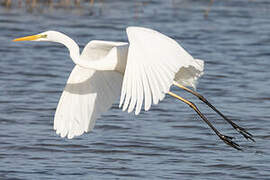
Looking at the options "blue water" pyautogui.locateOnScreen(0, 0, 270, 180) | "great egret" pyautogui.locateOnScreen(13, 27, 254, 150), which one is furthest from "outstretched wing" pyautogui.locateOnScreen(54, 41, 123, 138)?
"blue water" pyautogui.locateOnScreen(0, 0, 270, 180)

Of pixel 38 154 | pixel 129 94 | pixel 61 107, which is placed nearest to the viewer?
pixel 129 94

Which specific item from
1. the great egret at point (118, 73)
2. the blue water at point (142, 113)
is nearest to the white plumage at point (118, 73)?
the great egret at point (118, 73)

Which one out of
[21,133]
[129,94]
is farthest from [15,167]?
[129,94]

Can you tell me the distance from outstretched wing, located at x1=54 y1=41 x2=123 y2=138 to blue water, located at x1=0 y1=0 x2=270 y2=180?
0.54 metres

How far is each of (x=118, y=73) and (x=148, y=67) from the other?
164cm

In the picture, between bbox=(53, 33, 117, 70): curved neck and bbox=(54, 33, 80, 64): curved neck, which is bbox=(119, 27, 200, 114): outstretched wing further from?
bbox=(54, 33, 80, 64): curved neck

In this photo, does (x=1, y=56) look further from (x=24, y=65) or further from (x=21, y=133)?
(x=21, y=133)

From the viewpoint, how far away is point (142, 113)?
976 centimetres

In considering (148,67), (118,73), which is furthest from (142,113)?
Answer: (148,67)

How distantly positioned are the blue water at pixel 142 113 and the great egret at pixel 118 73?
613mm

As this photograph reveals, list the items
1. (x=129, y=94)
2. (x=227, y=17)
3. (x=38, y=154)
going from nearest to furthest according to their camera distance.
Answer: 1. (x=129, y=94)
2. (x=38, y=154)
3. (x=227, y=17)

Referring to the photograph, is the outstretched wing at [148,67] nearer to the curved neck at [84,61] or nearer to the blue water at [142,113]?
the curved neck at [84,61]

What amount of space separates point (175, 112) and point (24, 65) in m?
3.65

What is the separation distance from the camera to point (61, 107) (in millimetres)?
7203
